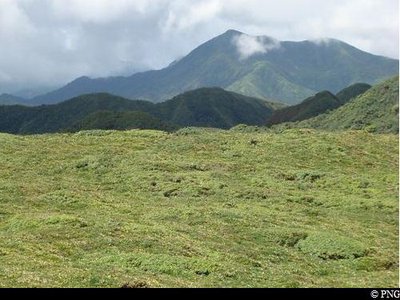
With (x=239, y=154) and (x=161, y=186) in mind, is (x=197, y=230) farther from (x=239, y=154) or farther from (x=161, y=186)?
(x=239, y=154)

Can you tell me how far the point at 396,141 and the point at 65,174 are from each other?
6087 cm

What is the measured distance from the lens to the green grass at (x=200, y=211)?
90.2 feet

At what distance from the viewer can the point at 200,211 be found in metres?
47.9

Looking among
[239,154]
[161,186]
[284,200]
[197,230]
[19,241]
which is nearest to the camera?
[19,241]

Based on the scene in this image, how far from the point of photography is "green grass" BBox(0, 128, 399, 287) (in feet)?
90.2

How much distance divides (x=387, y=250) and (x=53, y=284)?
24.1 meters

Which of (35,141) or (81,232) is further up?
(35,141)

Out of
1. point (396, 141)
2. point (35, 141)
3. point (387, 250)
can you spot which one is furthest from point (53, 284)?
point (396, 141)

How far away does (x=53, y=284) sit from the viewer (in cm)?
2195

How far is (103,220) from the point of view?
42.2m

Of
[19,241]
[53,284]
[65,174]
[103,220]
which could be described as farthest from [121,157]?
[53,284]

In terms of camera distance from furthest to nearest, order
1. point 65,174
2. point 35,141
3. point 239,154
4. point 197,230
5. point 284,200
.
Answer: point 35,141, point 239,154, point 65,174, point 284,200, point 197,230

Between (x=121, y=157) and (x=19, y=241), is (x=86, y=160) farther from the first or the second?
(x=19, y=241)

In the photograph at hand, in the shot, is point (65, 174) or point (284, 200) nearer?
point (284, 200)
